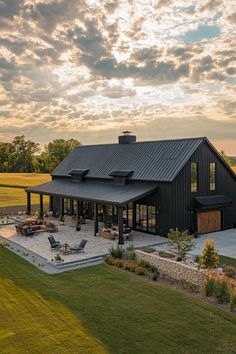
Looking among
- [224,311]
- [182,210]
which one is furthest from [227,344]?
[182,210]

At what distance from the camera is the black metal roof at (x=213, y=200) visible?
76.2ft

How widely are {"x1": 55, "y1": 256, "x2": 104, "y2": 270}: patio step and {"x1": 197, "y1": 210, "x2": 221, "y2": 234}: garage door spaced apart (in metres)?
9.59

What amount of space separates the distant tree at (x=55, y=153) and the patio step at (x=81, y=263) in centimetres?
8565

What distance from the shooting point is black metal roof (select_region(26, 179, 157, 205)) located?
858 inches

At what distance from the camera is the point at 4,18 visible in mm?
20281

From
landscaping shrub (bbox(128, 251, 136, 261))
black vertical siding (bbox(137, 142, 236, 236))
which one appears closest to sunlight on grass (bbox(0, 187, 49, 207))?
black vertical siding (bbox(137, 142, 236, 236))

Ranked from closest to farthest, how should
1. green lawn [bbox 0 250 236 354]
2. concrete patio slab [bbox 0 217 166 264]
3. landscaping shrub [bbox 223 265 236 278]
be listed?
1. green lawn [bbox 0 250 236 354]
2. landscaping shrub [bbox 223 265 236 278]
3. concrete patio slab [bbox 0 217 166 264]

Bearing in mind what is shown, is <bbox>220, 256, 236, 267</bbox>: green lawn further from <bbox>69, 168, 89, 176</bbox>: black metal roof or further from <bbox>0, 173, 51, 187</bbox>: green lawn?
<bbox>0, 173, 51, 187</bbox>: green lawn

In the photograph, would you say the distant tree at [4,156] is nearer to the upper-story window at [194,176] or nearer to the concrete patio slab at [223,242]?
the upper-story window at [194,176]

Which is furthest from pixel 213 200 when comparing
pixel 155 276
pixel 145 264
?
pixel 155 276

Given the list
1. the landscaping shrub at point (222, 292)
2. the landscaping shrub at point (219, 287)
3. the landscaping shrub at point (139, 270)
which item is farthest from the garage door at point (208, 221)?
the landscaping shrub at point (222, 292)

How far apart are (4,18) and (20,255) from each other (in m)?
14.7

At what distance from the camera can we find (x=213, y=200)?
24.4m

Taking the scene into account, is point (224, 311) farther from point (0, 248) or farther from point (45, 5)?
point (45, 5)
